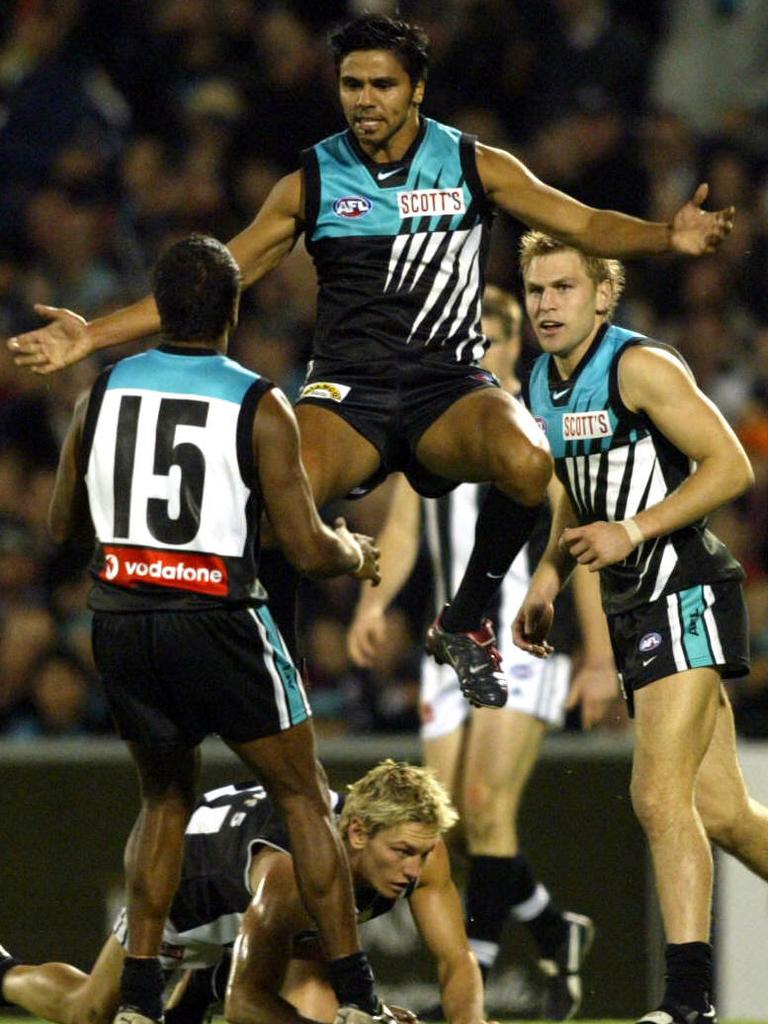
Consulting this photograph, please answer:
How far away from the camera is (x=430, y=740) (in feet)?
26.7

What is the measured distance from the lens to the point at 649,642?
5.84 meters

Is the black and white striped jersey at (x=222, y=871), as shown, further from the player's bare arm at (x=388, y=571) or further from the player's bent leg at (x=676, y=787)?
the player's bare arm at (x=388, y=571)

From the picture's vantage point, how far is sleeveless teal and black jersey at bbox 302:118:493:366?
5902mm

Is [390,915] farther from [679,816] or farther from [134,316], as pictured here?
[134,316]

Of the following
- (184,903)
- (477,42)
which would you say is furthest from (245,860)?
(477,42)

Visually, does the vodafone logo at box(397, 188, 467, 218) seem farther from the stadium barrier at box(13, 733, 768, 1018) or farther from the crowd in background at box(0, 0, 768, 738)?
the crowd in background at box(0, 0, 768, 738)

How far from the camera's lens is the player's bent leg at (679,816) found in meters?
5.52

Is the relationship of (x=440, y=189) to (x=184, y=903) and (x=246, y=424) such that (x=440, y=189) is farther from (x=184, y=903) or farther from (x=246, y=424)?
(x=184, y=903)

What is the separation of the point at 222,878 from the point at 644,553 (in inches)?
63.1

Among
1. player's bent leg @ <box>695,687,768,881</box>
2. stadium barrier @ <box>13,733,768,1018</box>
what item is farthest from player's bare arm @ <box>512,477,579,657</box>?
stadium barrier @ <box>13,733,768,1018</box>

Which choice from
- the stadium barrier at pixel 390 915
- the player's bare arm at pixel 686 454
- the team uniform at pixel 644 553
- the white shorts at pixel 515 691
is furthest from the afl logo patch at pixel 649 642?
the stadium barrier at pixel 390 915

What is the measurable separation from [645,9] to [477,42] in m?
1.15

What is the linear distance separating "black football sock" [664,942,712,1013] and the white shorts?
231 centimetres

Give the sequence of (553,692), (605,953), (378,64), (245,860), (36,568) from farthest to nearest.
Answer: (36,568) < (605,953) < (553,692) < (245,860) < (378,64)
